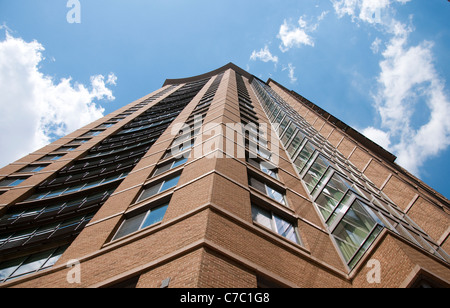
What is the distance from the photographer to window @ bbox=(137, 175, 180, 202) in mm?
10066

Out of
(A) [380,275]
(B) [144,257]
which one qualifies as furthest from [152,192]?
(A) [380,275]

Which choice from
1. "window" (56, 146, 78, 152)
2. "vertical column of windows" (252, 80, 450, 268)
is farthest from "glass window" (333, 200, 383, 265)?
"window" (56, 146, 78, 152)

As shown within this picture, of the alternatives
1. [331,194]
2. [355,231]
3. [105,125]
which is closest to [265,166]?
[331,194]

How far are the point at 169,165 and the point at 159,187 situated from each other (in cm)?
211

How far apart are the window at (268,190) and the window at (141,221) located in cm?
374

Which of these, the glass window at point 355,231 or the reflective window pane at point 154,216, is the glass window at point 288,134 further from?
the reflective window pane at point 154,216

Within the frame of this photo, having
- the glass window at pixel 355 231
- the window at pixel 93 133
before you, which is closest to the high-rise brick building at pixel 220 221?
the glass window at pixel 355 231

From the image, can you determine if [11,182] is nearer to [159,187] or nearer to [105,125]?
[159,187]

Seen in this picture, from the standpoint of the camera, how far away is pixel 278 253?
→ 659 cm

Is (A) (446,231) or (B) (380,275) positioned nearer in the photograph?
(B) (380,275)

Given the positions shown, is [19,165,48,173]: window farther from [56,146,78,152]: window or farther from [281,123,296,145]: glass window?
[281,123,296,145]: glass window

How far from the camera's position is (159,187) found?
34.4 ft
